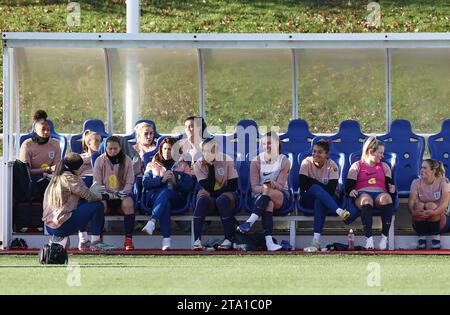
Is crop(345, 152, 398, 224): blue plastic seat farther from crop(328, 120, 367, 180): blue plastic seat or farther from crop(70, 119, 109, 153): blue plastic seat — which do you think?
crop(70, 119, 109, 153): blue plastic seat

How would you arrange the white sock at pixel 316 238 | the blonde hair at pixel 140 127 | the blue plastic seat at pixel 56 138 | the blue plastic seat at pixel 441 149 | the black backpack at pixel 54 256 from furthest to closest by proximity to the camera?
the blue plastic seat at pixel 56 138 → the blue plastic seat at pixel 441 149 → the blonde hair at pixel 140 127 → the white sock at pixel 316 238 → the black backpack at pixel 54 256

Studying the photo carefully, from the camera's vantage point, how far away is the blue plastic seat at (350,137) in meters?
15.0

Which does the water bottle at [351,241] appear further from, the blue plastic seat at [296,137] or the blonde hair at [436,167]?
the blue plastic seat at [296,137]

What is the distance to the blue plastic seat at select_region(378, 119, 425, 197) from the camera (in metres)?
14.8

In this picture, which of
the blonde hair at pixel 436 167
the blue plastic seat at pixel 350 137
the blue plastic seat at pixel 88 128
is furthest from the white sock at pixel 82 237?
the blonde hair at pixel 436 167

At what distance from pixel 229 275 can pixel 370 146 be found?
368 cm

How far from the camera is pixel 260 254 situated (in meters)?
13.4

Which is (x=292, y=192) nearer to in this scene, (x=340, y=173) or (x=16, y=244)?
(x=340, y=173)

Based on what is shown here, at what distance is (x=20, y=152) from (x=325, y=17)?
15.0 metres

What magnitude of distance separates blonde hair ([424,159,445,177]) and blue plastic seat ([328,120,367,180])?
3.25ft

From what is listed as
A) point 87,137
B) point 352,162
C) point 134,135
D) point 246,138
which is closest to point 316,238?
point 352,162

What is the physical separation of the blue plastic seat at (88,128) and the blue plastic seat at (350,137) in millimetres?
2777

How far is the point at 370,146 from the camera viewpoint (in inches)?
560

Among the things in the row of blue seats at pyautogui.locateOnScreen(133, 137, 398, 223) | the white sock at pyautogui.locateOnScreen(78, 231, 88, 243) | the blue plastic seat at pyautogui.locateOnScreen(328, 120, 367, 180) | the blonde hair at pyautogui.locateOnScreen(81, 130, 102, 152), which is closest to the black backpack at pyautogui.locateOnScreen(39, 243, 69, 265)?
the white sock at pyautogui.locateOnScreen(78, 231, 88, 243)
